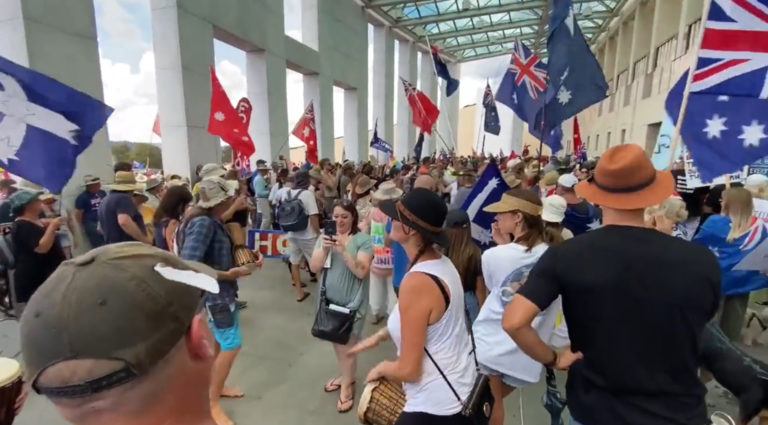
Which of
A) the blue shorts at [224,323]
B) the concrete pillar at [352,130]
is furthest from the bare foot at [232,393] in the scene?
the concrete pillar at [352,130]

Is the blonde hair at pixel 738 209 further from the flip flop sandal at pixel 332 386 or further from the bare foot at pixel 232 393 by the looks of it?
the bare foot at pixel 232 393

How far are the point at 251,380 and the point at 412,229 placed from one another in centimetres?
261

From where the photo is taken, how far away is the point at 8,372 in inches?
80.2

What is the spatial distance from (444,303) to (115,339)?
1319mm

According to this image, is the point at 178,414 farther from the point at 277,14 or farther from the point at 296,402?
the point at 277,14

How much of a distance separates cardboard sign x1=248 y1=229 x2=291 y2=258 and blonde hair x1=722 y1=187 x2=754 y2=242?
14.2ft

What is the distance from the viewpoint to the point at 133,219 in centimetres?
427

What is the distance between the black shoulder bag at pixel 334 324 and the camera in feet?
10.3

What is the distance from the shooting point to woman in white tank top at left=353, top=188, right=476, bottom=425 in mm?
1782

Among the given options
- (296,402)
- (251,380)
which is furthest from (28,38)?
(296,402)

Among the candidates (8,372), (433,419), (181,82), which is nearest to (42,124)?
(8,372)

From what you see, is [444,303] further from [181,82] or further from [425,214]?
[181,82]

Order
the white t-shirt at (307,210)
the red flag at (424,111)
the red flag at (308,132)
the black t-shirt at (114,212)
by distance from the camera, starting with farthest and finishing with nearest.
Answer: the red flag at (424,111) → the red flag at (308,132) → the white t-shirt at (307,210) → the black t-shirt at (114,212)

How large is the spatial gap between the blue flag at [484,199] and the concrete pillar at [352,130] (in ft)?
50.6
